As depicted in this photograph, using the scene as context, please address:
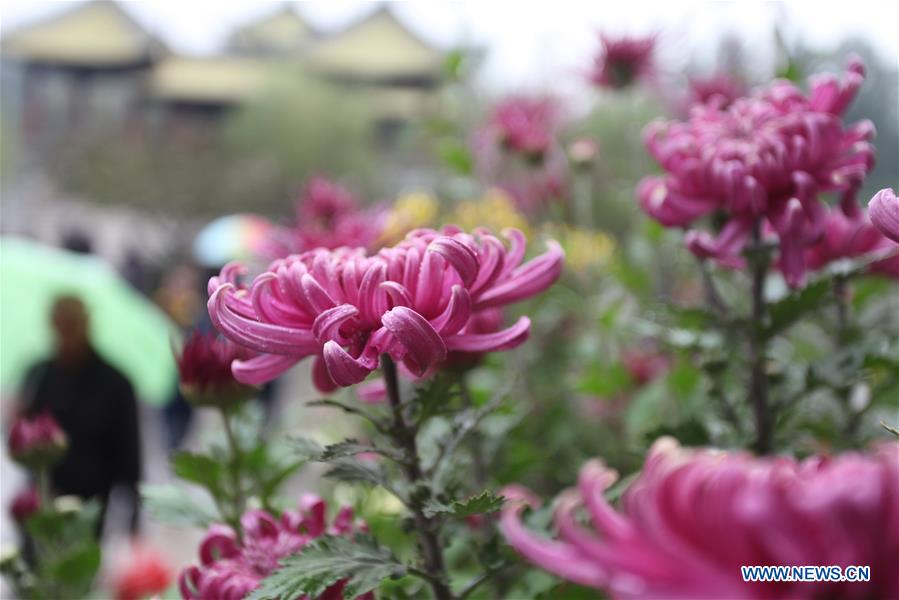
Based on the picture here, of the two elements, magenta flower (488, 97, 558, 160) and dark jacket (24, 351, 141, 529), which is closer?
magenta flower (488, 97, 558, 160)

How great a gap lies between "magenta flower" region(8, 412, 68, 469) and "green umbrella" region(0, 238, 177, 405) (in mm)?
1093

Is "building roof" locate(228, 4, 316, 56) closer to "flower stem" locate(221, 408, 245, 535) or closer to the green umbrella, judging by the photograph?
the green umbrella

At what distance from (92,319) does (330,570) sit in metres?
1.72

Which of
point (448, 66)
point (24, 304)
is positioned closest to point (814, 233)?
point (448, 66)

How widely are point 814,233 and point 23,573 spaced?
66cm

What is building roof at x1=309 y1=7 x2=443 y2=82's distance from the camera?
16.2 m

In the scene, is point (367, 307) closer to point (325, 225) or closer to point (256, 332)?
point (256, 332)

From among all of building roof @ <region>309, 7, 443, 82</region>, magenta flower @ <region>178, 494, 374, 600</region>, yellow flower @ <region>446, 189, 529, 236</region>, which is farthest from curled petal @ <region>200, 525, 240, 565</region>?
building roof @ <region>309, 7, 443, 82</region>

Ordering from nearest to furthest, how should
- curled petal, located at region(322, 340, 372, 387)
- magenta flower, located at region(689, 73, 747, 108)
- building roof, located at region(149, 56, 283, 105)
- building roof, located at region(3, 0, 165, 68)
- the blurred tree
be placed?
1. curled petal, located at region(322, 340, 372, 387)
2. magenta flower, located at region(689, 73, 747, 108)
3. the blurred tree
4. building roof, located at region(3, 0, 165, 68)
5. building roof, located at region(149, 56, 283, 105)

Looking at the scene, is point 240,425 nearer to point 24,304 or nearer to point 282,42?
point 24,304

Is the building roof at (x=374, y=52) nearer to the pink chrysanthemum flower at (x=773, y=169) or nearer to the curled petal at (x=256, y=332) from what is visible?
the pink chrysanthemum flower at (x=773, y=169)

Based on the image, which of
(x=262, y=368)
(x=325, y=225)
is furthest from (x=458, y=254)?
(x=325, y=225)

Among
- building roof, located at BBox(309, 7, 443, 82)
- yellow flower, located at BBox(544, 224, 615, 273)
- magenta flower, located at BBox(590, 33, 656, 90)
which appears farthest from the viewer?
building roof, located at BBox(309, 7, 443, 82)

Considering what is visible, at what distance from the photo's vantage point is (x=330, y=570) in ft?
1.37
